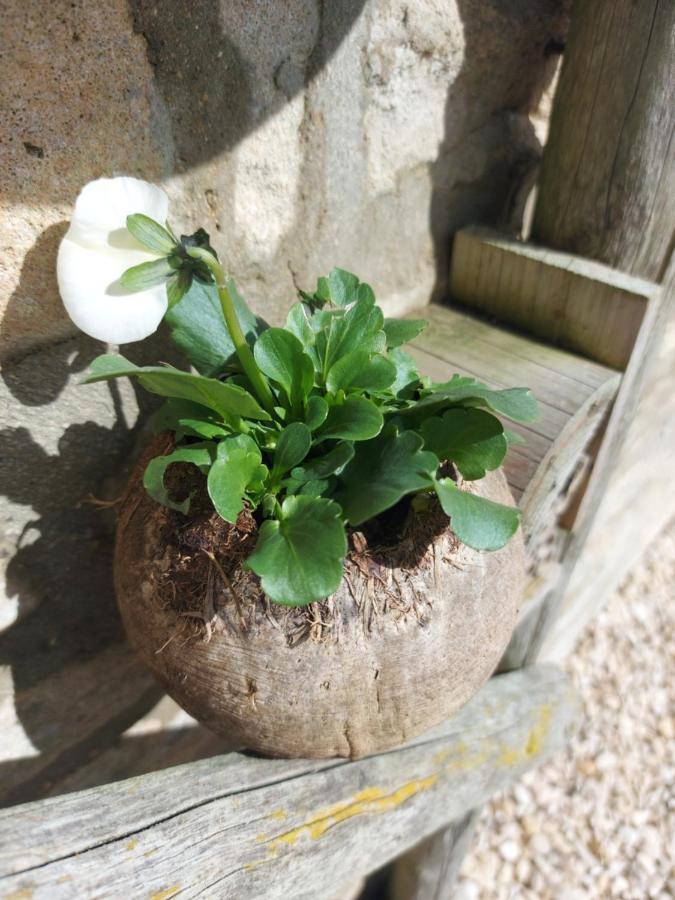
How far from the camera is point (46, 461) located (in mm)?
923

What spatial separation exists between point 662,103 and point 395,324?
59 centimetres

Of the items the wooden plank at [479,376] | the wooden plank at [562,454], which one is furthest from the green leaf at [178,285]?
the wooden plank at [562,454]

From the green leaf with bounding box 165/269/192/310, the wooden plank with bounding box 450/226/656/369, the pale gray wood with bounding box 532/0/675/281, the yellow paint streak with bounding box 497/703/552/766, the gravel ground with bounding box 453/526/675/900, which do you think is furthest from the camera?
the gravel ground with bounding box 453/526/675/900

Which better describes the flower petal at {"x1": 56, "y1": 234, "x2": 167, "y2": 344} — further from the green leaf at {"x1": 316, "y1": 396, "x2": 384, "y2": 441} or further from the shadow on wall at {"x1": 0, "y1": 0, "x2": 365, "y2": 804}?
the green leaf at {"x1": 316, "y1": 396, "x2": 384, "y2": 441}

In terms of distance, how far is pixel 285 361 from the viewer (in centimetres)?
81

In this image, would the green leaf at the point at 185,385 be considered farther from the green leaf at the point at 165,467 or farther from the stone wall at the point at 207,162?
the stone wall at the point at 207,162

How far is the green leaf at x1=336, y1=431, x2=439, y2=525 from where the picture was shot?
67cm

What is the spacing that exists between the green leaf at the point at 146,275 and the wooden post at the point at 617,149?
82cm

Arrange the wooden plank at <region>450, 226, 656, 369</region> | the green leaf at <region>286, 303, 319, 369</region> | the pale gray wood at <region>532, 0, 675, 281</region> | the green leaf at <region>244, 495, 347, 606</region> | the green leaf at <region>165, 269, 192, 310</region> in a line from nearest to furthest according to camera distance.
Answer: the green leaf at <region>244, 495, 347, 606</region> → the green leaf at <region>165, 269, 192, 310</region> → the green leaf at <region>286, 303, 319, 369</region> → the pale gray wood at <region>532, 0, 675, 281</region> → the wooden plank at <region>450, 226, 656, 369</region>

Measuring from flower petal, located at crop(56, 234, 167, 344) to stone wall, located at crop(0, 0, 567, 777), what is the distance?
103mm

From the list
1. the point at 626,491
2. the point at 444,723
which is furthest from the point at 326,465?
the point at 626,491

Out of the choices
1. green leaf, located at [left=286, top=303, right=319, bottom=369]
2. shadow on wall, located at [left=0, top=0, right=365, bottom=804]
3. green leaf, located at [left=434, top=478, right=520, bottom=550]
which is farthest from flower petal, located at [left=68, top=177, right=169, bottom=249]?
green leaf, located at [left=434, top=478, right=520, bottom=550]

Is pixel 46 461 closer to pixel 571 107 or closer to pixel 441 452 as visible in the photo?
pixel 441 452

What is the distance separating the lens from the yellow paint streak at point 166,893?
80cm
